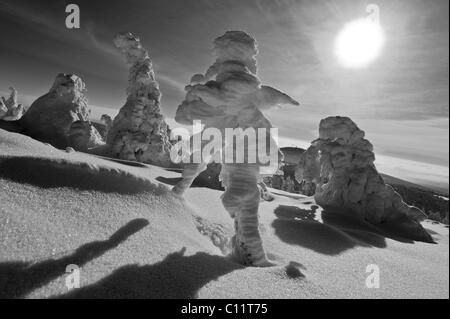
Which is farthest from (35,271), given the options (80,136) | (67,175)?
(80,136)

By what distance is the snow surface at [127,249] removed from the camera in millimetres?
3277

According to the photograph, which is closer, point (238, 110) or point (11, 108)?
point (238, 110)

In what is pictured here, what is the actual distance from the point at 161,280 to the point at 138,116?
768 inches

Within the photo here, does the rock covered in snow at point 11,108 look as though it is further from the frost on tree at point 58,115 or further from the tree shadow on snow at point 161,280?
the tree shadow on snow at point 161,280

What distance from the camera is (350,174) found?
16.6 metres

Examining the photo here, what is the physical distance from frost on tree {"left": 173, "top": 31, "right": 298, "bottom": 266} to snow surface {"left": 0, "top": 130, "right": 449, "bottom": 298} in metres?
0.61

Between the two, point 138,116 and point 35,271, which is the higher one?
point 138,116

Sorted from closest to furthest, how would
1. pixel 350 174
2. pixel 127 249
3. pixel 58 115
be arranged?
pixel 127 249 → pixel 350 174 → pixel 58 115

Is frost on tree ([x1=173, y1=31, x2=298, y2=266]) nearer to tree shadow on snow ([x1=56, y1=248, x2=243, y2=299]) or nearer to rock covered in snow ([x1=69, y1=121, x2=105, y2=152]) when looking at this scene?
tree shadow on snow ([x1=56, y1=248, x2=243, y2=299])

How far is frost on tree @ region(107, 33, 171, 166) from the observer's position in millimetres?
20875

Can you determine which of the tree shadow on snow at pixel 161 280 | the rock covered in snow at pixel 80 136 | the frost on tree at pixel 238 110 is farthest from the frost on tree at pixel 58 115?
the tree shadow on snow at pixel 161 280

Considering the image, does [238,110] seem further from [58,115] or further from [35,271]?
[58,115]

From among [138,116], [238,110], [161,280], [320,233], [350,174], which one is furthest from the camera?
[138,116]
